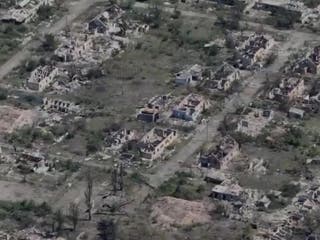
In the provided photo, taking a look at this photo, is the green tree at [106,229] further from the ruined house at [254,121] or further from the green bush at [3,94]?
the green bush at [3,94]

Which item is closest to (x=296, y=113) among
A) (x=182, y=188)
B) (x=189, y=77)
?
(x=189, y=77)

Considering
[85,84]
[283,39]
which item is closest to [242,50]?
[283,39]

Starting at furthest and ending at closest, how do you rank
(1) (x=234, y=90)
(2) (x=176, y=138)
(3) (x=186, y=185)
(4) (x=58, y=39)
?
(4) (x=58, y=39)
(1) (x=234, y=90)
(2) (x=176, y=138)
(3) (x=186, y=185)

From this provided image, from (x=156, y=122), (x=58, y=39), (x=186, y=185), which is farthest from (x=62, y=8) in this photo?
(x=186, y=185)

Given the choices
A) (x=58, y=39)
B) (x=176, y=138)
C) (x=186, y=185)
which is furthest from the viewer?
(x=58, y=39)

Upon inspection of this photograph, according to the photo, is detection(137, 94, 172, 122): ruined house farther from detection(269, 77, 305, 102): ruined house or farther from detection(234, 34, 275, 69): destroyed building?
detection(234, 34, 275, 69): destroyed building

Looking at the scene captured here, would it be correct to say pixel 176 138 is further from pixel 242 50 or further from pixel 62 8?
pixel 62 8

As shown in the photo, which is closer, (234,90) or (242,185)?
(242,185)

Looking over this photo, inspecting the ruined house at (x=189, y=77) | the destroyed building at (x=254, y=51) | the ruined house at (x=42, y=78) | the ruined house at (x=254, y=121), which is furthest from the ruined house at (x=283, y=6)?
the ruined house at (x=42, y=78)
